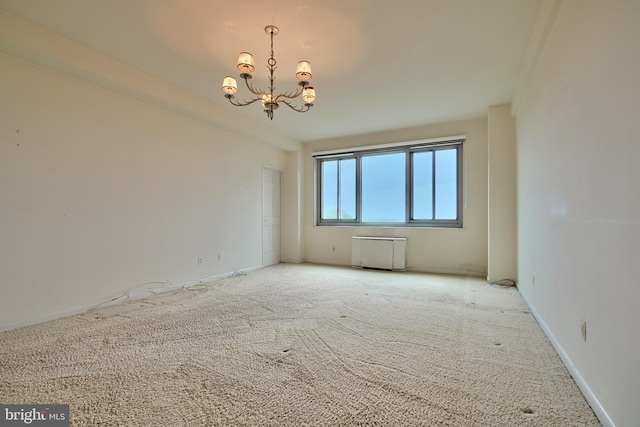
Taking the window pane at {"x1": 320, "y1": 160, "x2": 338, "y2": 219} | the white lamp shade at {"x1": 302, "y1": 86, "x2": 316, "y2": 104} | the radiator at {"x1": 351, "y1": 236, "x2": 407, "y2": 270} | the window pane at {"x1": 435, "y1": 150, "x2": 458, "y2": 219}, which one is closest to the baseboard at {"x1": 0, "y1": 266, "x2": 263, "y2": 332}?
the radiator at {"x1": 351, "y1": 236, "x2": 407, "y2": 270}

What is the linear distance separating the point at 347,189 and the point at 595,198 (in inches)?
194

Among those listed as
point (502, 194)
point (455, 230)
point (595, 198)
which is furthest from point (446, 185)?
point (595, 198)

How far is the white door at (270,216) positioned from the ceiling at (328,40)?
2.36 metres

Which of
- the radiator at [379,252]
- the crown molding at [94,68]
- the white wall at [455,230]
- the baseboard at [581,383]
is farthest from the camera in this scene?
the radiator at [379,252]

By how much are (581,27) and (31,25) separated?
424 cm

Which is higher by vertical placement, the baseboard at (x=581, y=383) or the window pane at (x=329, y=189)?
the window pane at (x=329, y=189)

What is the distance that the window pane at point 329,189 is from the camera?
656 cm

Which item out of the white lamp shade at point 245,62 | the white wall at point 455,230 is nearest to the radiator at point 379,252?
the white wall at point 455,230

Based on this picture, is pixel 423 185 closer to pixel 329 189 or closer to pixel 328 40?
pixel 329 189

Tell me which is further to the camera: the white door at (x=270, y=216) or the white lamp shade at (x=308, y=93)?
the white door at (x=270, y=216)

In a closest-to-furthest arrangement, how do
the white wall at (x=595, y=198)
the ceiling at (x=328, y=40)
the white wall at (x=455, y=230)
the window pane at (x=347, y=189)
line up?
the white wall at (x=595, y=198)
the ceiling at (x=328, y=40)
the white wall at (x=455, y=230)
the window pane at (x=347, y=189)

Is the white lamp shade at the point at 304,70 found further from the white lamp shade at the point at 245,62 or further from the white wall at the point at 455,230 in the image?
the white wall at the point at 455,230

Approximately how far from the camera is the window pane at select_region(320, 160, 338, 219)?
656 cm

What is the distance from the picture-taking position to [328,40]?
280 cm
